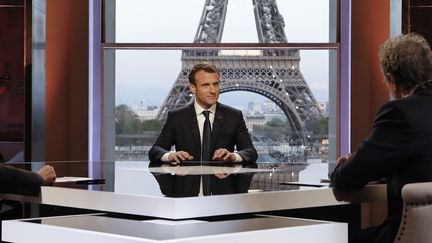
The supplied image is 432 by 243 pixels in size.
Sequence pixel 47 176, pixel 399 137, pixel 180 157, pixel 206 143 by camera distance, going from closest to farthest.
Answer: pixel 399 137 < pixel 47 176 < pixel 180 157 < pixel 206 143

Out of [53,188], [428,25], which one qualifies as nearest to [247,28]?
[428,25]

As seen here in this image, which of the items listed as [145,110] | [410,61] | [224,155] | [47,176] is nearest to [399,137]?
[410,61]

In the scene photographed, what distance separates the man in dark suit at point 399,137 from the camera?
6.23ft

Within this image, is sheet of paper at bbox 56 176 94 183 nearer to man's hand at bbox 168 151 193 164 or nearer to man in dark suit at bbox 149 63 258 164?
man's hand at bbox 168 151 193 164

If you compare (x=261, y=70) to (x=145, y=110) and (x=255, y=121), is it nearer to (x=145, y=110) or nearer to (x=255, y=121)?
(x=255, y=121)

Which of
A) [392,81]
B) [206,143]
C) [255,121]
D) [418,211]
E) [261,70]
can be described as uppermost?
[261,70]

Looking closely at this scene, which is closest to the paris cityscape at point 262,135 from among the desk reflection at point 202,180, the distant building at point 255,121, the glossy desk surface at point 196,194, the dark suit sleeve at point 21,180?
the distant building at point 255,121

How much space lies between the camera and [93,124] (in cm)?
581

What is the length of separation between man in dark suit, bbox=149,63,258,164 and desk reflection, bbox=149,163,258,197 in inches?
28.5

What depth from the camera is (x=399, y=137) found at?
1897 millimetres

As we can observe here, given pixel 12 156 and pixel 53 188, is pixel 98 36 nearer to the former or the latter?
pixel 12 156

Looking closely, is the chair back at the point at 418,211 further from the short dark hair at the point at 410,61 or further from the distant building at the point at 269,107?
the distant building at the point at 269,107

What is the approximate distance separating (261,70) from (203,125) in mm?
2489

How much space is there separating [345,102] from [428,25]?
97 centimetres
